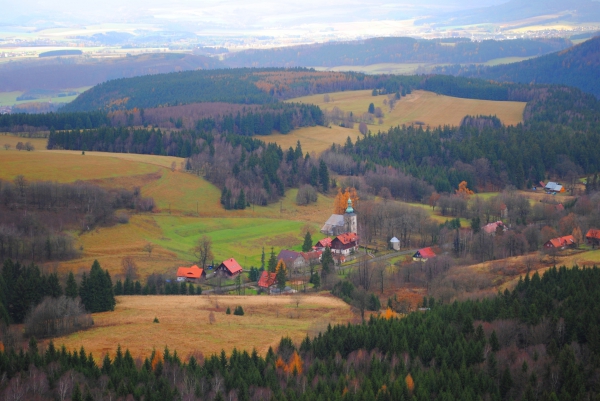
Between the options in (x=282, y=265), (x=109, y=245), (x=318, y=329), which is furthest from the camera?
(x=109, y=245)

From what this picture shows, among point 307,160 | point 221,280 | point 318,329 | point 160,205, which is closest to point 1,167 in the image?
point 160,205

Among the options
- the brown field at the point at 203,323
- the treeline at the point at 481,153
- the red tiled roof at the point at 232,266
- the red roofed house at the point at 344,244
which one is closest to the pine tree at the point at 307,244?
the red roofed house at the point at 344,244

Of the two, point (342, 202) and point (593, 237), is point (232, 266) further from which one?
point (593, 237)

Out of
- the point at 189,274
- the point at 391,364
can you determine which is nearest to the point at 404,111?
the point at 189,274

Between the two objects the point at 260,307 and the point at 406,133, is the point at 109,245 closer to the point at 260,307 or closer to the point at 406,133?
the point at 260,307

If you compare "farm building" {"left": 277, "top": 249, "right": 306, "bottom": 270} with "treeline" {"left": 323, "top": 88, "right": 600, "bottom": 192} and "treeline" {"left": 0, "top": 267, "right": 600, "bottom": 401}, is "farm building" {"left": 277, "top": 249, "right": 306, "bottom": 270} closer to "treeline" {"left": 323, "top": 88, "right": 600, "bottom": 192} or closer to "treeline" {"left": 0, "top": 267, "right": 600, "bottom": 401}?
"treeline" {"left": 0, "top": 267, "right": 600, "bottom": 401}

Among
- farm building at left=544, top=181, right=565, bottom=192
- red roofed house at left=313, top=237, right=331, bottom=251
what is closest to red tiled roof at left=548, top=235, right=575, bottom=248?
red roofed house at left=313, top=237, right=331, bottom=251
